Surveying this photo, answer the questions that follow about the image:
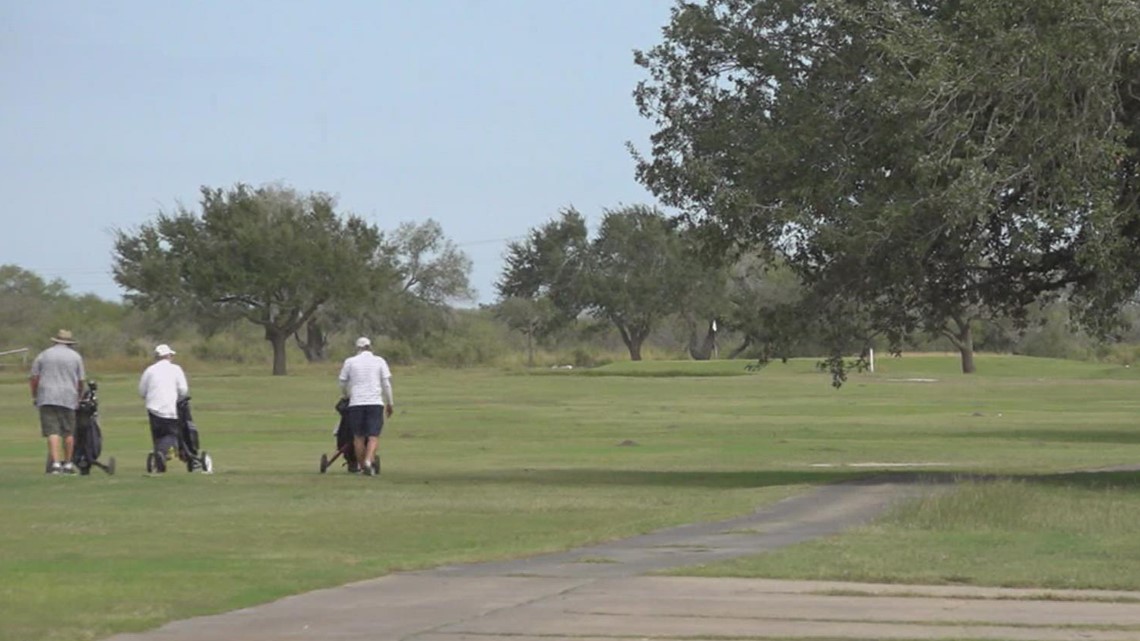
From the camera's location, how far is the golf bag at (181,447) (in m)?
26.1

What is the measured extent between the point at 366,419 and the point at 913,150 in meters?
8.24

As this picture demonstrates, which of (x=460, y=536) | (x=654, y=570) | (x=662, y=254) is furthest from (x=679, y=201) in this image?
(x=662, y=254)

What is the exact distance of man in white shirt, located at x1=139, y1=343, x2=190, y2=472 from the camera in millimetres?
25797

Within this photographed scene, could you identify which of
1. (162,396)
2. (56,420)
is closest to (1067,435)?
(162,396)

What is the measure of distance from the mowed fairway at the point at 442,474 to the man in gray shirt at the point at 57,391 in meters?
0.70

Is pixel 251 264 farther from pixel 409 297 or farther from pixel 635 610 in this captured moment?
pixel 635 610

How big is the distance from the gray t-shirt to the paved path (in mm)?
11707

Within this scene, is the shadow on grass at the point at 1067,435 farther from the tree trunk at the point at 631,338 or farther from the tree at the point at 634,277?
the tree trunk at the point at 631,338

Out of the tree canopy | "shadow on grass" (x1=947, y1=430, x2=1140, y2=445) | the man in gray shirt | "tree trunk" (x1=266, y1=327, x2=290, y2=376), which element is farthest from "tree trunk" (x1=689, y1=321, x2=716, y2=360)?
the man in gray shirt

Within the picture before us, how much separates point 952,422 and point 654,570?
36.3 m

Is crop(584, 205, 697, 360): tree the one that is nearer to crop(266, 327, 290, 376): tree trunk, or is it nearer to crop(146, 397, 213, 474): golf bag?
crop(266, 327, 290, 376): tree trunk

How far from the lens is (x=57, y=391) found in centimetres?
2530

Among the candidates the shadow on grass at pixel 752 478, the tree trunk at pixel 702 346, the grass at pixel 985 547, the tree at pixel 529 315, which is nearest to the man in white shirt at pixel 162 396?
the shadow on grass at pixel 752 478

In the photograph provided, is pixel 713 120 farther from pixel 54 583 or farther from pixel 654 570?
pixel 54 583
